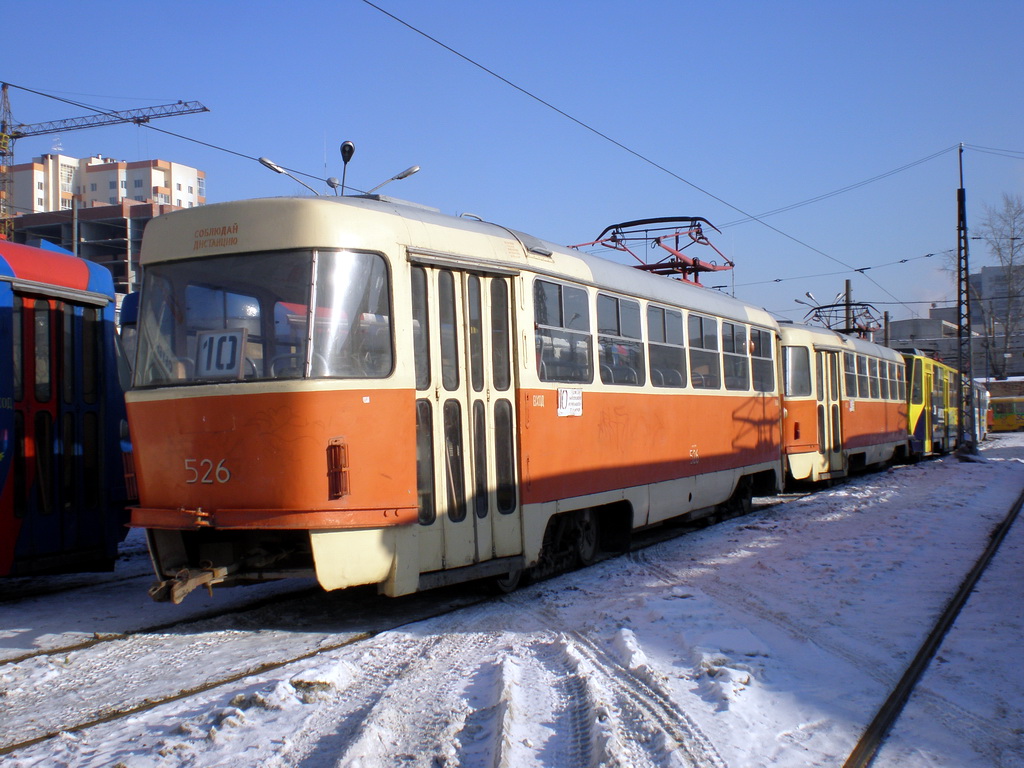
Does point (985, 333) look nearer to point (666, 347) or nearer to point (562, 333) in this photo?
point (666, 347)

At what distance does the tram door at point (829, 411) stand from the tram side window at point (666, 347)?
22.6ft

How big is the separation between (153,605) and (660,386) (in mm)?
5380

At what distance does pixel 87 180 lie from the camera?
343 ft

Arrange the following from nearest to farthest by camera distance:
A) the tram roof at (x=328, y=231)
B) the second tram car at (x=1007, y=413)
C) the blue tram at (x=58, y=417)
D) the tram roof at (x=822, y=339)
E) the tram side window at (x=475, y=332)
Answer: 1. the tram roof at (x=328, y=231)
2. the tram side window at (x=475, y=332)
3. the blue tram at (x=58, y=417)
4. the tram roof at (x=822, y=339)
5. the second tram car at (x=1007, y=413)

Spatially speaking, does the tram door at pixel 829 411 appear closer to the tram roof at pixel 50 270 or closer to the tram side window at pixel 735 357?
the tram side window at pixel 735 357

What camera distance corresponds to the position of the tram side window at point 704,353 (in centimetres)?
1083

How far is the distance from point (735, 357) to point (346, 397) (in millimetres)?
7471

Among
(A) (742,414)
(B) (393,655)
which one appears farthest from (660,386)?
(B) (393,655)

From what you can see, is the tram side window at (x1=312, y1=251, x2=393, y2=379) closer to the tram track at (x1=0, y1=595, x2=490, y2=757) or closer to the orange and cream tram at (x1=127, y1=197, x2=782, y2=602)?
the orange and cream tram at (x1=127, y1=197, x2=782, y2=602)

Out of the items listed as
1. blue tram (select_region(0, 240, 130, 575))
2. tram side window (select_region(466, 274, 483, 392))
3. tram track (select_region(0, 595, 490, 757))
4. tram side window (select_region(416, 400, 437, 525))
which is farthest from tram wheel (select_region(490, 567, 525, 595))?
blue tram (select_region(0, 240, 130, 575))

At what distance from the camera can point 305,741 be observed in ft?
13.9

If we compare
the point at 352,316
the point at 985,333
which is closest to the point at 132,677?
the point at 352,316

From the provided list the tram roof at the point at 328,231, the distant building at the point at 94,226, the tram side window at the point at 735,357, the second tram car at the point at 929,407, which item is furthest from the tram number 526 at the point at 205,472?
the distant building at the point at 94,226

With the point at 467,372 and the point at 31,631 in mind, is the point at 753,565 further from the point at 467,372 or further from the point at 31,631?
the point at 31,631
